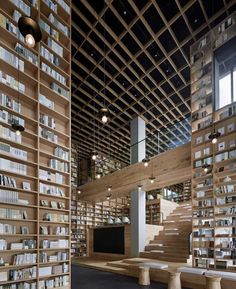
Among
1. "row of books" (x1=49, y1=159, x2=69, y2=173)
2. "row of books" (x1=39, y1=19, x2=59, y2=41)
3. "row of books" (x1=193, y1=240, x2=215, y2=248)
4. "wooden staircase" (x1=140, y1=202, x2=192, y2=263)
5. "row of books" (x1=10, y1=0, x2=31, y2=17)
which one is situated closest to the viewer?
"row of books" (x1=10, y1=0, x2=31, y2=17)

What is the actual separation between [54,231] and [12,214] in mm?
1107

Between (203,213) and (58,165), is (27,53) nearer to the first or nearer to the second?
(58,165)

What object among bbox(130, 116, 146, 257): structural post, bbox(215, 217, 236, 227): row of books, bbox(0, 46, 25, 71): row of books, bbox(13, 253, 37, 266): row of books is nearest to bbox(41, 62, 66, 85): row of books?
bbox(0, 46, 25, 71): row of books

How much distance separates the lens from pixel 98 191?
1448cm

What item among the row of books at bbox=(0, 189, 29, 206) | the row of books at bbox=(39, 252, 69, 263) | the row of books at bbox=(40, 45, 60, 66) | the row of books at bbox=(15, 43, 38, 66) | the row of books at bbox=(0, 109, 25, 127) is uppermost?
the row of books at bbox=(40, 45, 60, 66)

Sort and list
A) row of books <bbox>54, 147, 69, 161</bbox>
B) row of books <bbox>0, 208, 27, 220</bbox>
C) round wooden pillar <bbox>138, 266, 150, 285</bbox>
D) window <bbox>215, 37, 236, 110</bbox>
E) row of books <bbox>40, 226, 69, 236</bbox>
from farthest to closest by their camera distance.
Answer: window <bbox>215, 37, 236, 110</bbox> → round wooden pillar <bbox>138, 266, 150, 285</bbox> → row of books <bbox>54, 147, 69, 161</bbox> → row of books <bbox>40, 226, 69, 236</bbox> → row of books <bbox>0, 208, 27, 220</bbox>

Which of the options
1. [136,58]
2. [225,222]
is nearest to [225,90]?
[136,58]

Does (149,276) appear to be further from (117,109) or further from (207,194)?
(117,109)

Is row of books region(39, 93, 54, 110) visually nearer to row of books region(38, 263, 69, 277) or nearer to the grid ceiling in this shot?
the grid ceiling

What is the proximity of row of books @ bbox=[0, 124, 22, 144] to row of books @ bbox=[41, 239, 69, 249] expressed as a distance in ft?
6.22

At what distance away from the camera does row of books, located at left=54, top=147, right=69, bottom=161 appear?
238 inches

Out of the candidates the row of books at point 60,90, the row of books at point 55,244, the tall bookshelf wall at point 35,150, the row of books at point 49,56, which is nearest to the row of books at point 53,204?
the tall bookshelf wall at point 35,150

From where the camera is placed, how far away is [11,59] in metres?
5.13

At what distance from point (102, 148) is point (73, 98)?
21.1 ft
